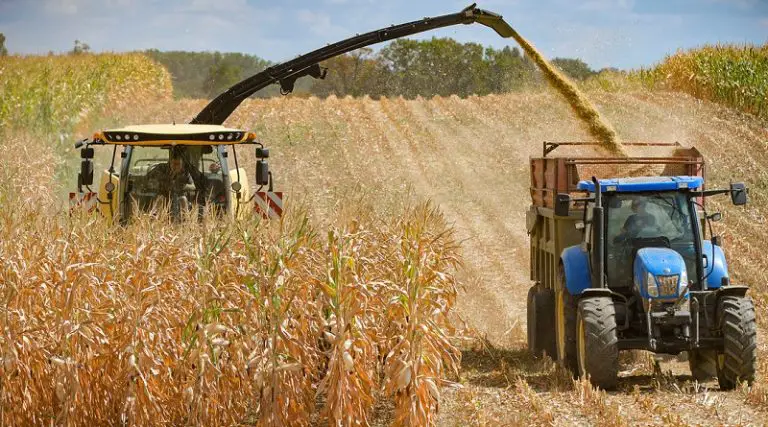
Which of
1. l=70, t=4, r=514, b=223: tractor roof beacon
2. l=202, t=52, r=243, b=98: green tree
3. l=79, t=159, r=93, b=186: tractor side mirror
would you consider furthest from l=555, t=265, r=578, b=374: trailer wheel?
l=202, t=52, r=243, b=98: green tree

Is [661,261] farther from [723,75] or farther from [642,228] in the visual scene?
[723,75]

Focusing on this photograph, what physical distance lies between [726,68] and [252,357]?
73.8ft

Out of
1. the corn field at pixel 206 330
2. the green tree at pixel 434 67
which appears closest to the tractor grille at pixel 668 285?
the corn field at pixel 206 330

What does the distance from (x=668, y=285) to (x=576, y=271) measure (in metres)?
1.08

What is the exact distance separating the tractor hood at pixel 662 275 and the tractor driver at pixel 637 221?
0.38m

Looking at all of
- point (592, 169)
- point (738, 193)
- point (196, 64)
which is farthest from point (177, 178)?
point (196, 64)

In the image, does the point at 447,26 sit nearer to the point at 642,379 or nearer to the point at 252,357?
the point at 642,379

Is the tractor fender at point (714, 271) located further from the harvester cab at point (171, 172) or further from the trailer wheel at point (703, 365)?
Answer: the harvester cab at point (171, 172)

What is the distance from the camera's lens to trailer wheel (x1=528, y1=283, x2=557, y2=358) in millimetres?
11203

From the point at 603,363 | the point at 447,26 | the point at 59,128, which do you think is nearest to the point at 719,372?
the point at 603,363

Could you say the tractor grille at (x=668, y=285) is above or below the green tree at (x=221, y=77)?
below

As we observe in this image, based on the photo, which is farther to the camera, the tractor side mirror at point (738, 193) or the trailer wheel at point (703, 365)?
the trailer wheel at point (703, 365)

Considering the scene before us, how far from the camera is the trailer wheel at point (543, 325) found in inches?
441

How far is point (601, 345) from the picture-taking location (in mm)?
8781
